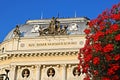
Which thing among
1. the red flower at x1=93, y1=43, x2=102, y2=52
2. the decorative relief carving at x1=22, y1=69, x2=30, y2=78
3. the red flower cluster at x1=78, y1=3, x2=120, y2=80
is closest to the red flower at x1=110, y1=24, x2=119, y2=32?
the red flower cluster at x1=78, y1=3, x2=120, y2=80

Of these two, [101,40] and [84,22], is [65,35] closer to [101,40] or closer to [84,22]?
[84,22]

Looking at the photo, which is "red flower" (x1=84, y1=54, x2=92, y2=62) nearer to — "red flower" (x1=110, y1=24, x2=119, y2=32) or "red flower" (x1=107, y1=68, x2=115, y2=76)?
"red flower" (x1=107, y1=68, x2=115, y2=76)

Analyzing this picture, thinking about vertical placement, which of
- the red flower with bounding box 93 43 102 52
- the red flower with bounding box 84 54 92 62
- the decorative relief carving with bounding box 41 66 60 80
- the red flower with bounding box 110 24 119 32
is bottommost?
the red flower with bounding box 84 54 92 62

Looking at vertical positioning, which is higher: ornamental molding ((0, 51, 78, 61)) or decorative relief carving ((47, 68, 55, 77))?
ornamental molding ((0, 51, 78, 61))

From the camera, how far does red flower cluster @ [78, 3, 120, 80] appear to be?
28.2 m

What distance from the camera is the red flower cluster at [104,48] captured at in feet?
92.4

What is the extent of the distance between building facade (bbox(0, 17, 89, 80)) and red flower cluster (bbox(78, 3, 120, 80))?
16.5 m

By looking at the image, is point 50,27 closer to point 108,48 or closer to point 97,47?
Answer: point 97,47

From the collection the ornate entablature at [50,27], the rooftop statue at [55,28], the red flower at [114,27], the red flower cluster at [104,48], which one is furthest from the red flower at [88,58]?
the rooftop statue at [55,28]

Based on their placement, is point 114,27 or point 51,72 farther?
point 51,72

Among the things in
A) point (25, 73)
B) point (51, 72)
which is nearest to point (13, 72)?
point (25, 73)

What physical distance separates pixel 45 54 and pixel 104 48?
66.5 feet

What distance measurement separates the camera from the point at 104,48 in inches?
1119

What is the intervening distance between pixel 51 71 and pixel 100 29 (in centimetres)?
1967
